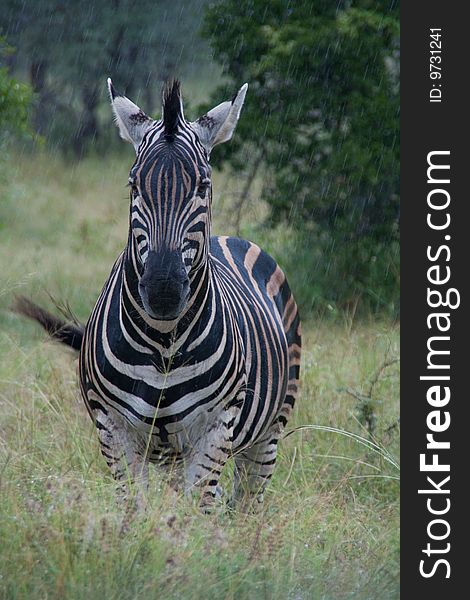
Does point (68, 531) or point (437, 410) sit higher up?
point (437, 410)

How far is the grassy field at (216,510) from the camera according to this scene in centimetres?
368

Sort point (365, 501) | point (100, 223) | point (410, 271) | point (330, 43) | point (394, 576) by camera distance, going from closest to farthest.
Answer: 1. point (394, 576)
2. point (410, 271)
3. point (365, 501)
4. point (330, 43)
5. point (100, 223)

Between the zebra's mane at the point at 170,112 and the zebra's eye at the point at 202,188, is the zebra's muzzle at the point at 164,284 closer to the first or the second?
the zebra's eye at the point at 202,188

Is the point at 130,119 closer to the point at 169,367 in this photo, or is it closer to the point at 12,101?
the point at 169,367

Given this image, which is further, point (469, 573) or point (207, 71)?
point (207, 71)

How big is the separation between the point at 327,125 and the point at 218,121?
217 inches

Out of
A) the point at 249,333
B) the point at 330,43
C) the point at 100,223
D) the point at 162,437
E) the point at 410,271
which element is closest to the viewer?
the point at 162,437

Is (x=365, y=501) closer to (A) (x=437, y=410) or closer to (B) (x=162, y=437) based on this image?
(A) (x=437, y=410)

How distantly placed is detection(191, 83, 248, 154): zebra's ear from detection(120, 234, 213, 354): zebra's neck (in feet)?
1.70

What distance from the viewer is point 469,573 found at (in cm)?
433

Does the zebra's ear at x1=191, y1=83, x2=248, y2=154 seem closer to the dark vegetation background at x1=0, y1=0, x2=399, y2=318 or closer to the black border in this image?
the black border

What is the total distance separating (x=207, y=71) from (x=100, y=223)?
10798 mm

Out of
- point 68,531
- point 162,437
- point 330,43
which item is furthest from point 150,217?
point 330,43

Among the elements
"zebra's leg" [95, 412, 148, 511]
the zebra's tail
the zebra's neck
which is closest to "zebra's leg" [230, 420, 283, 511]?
the zebra's tail
